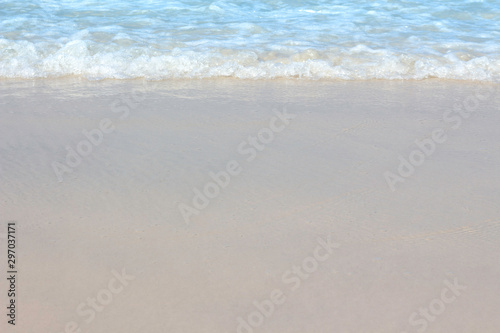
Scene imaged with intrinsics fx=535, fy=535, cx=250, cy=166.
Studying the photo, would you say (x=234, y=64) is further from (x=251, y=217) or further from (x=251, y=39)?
(x=251, y=217)

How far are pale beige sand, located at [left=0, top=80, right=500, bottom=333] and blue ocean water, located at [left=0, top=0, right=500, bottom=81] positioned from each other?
2.93 feet

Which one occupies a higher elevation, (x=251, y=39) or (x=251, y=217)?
(x=251, y=217)

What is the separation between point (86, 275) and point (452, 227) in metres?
1.73

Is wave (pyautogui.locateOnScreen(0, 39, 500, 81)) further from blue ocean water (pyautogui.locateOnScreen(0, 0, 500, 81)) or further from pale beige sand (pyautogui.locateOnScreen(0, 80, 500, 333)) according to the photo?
pale beige sand (pyautogui.locateOnScreen(0, 80, 500, 333))

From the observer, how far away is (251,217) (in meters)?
2.71

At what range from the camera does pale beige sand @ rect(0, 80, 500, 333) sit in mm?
2080

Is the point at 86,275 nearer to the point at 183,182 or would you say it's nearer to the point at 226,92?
the point at 183,182

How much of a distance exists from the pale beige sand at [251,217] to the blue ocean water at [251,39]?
35.2 inches

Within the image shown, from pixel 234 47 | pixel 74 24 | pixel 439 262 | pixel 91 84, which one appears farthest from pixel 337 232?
pixel 74 24

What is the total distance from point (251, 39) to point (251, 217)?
3.79 meters

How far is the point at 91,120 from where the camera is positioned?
12.9ft

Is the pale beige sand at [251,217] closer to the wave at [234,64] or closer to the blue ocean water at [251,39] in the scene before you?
the wave at [234,64]

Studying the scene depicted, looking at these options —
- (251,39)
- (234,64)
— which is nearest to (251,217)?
(234,64)

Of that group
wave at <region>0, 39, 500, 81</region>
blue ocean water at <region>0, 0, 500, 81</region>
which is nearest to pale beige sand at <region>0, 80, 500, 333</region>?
wave at <region>0, 39, 500, 81</region>
